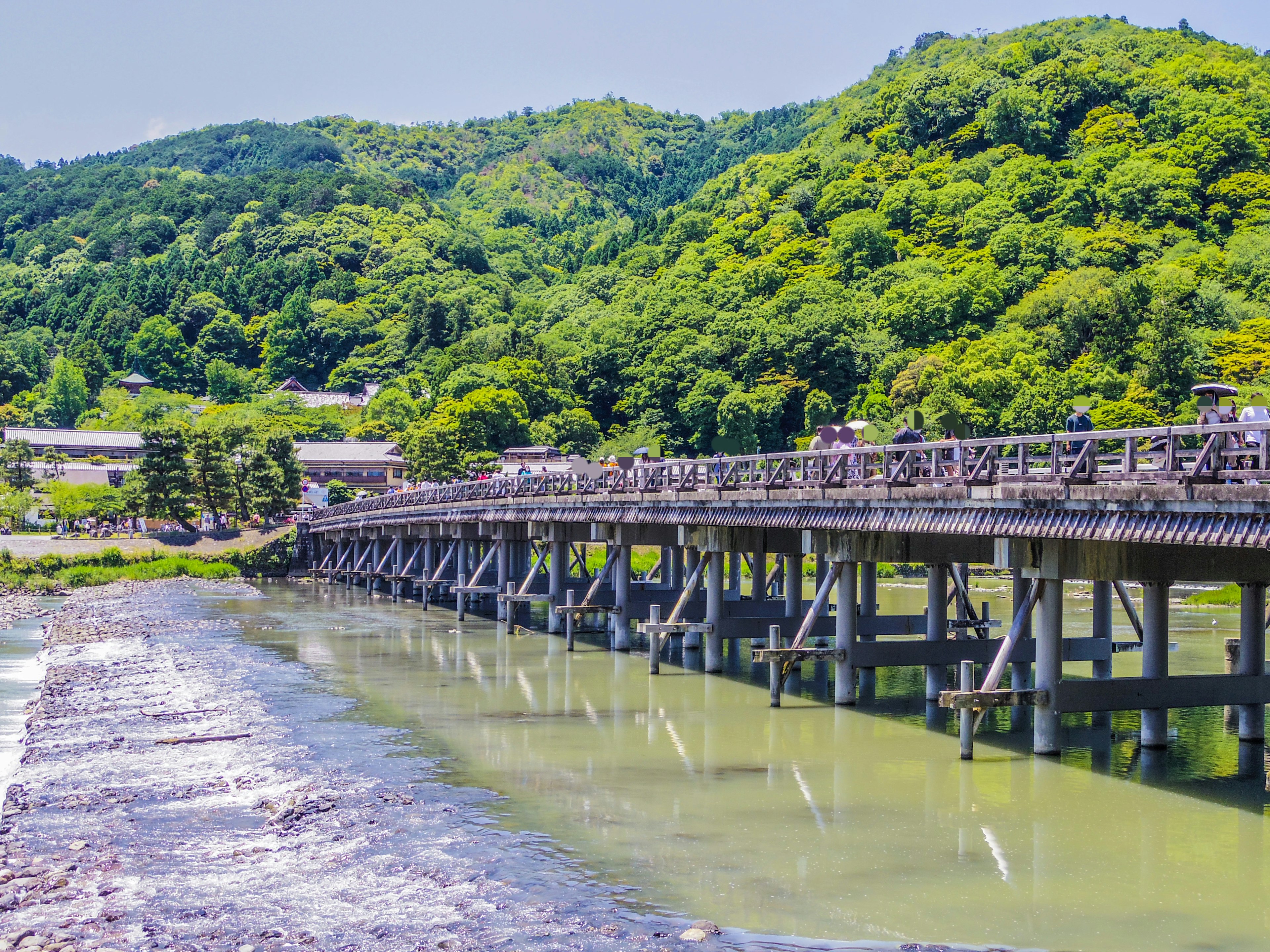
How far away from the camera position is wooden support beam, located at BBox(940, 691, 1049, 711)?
18109 mm

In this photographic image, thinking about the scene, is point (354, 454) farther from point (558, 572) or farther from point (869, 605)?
point (869, 605)

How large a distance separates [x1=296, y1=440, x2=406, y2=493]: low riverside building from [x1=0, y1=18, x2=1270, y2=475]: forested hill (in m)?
3.13

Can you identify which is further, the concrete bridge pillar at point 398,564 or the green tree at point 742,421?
the green tree at point 742,421

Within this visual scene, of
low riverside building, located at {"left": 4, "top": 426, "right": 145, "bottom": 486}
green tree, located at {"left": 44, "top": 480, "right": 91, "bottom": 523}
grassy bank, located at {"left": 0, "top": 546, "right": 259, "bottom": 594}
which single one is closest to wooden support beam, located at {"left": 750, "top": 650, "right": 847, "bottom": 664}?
grassy bank, located at {"left": 0, "top": 546, "right": 259, "bottom": 594}

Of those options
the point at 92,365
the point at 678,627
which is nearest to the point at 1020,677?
the point at 678,627

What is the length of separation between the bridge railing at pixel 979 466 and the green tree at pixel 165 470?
45810mm

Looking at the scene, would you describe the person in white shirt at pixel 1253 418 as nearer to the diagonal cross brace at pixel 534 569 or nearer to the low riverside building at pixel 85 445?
the diagonal cross brace at pixel 534 569

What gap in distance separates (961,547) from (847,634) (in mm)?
2602

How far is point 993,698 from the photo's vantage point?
18109 mm

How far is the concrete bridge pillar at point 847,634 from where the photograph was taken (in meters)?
23.0

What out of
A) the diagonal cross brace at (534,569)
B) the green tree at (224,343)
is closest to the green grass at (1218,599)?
the diagonal cross brace at (534,569)

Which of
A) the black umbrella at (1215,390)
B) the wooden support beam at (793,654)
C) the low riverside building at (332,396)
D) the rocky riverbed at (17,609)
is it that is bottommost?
the rocky riverbed at (17,609)

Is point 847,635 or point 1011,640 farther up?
point 1011,640

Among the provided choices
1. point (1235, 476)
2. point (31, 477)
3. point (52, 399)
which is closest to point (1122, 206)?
point (31, 477)
